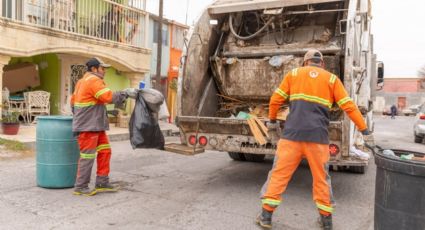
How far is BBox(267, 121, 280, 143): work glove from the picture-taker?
14.5 ft

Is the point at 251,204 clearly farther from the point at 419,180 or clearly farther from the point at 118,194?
the point at 419,180

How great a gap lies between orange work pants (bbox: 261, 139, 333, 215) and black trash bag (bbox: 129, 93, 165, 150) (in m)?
1.86

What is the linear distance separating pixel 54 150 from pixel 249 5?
3.02 metres

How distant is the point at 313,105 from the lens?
12.7 ft

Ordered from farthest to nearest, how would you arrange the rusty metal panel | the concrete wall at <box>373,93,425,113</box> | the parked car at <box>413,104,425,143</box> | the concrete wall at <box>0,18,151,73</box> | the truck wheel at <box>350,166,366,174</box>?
the concrete wall at <box>373,93,425,113</box>, the parked car at <box>413,104,425,143</box>, the concrete wall at <box>0,18,151,73</box>, the truck wheel at <box>350,166,366,174</box>, the rusty metal panel

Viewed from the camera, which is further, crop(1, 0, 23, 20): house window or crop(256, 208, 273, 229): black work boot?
crop(1, 0, 23, 20): house window

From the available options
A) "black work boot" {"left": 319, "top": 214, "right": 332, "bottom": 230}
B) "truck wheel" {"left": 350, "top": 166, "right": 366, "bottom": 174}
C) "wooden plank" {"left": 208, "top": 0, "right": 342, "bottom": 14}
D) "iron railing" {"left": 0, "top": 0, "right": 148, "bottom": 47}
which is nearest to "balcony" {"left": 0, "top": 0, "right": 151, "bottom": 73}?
"iron railing" {"left": 0, "top": 0, "right": 148, "bottom": 47}

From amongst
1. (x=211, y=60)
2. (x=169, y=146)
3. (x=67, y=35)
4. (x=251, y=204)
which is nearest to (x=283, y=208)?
(x=251, y=204)

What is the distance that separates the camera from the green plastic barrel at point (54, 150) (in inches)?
198

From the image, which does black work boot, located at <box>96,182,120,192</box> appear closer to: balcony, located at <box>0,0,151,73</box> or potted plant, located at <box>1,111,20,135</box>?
potted plant, located at <box>1,111,20,135</box>

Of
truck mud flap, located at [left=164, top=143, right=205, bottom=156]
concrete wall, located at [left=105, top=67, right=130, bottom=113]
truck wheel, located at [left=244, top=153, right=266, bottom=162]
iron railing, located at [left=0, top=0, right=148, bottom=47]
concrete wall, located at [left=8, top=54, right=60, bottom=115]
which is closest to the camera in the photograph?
truck mud flap, located at [left=164, top=143, right=205, bottom=156]

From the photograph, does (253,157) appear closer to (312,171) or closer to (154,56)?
(312,171)

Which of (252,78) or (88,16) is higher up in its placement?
(88,16)

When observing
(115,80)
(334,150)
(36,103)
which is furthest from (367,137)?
(115,80)
